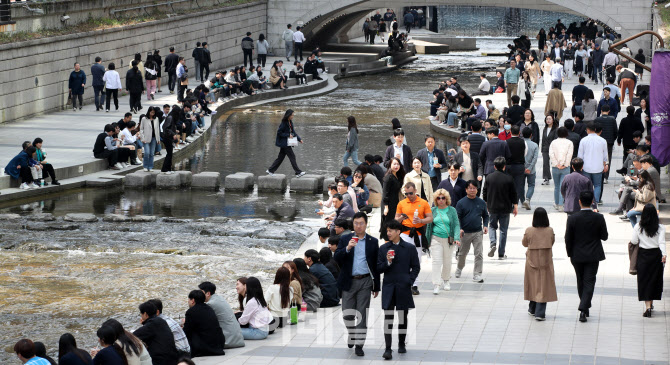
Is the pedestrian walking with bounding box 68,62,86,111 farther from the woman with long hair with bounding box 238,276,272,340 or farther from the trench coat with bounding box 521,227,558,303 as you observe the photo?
the trench coat with bounding box 521,227,558,303

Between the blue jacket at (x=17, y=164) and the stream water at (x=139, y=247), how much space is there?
71 cm

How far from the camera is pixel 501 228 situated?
1447 centimetres

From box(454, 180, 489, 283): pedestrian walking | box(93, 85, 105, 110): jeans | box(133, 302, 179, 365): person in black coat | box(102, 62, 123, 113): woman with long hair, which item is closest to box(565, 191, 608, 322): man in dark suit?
box(454, 180, 489, 283): pedestrian walking

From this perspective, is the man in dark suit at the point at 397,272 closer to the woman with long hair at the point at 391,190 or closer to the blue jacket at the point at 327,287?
the blue jacket at the point at 327,287

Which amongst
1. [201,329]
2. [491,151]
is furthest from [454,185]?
[201,329]

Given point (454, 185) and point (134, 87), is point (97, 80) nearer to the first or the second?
point (134, 87)

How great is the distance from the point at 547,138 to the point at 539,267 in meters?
8.22

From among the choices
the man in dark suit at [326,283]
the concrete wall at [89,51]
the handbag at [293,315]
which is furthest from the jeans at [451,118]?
the handbag at [293,315]

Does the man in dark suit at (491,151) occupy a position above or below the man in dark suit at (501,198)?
above

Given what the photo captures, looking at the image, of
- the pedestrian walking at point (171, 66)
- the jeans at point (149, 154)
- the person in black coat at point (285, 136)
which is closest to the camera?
the person in black coat at point (285, 136)

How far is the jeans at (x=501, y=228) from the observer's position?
14484 millimetres

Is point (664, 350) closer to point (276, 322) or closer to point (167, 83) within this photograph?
point (276, 322)

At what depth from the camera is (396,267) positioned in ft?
34.3

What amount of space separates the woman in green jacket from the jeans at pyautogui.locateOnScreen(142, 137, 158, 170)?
35.4 ft
